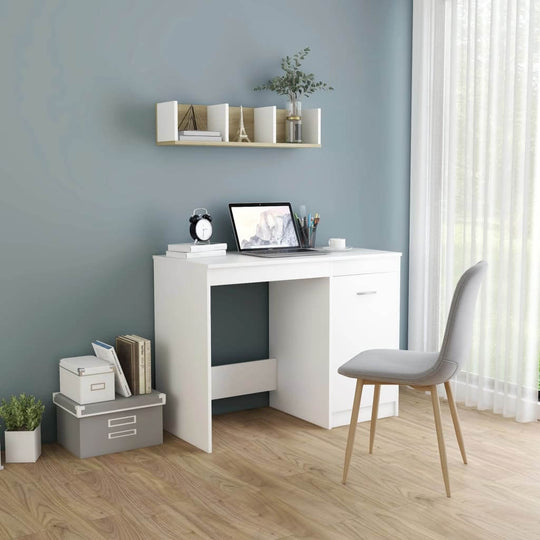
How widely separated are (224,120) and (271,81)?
0.44 m

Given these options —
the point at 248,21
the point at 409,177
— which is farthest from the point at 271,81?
the point at 409,177

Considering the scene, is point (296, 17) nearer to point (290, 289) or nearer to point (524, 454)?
point (290, 289)

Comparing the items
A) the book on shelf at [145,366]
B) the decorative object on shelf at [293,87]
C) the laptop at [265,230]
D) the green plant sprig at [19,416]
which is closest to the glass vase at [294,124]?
the decorative object on shelf at [293,87]

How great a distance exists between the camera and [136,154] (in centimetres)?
367

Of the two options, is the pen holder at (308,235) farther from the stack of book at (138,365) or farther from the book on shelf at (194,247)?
the stack of book at (138,365)

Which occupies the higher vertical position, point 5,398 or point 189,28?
point 189,28

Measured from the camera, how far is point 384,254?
3807mm

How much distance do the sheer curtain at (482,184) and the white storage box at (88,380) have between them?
73.3 inches

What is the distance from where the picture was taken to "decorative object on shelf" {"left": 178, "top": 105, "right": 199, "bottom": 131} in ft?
12.3

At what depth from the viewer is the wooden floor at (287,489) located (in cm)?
266

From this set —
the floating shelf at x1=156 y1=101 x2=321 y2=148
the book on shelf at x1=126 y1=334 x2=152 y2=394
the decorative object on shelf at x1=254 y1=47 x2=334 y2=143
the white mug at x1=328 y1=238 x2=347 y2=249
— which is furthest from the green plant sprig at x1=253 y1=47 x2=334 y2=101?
the book on shelf at x1=126 y1=334 x2=152 y2=394

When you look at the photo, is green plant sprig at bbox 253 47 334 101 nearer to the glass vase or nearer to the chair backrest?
the glass vase

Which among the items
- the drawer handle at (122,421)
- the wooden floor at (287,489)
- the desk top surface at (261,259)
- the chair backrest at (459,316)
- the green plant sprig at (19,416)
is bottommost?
the wooden floor at (287,489)

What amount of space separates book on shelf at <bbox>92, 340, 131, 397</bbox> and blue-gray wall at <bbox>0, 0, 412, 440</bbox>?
14 centimetres
